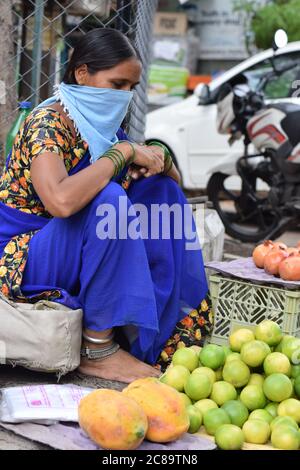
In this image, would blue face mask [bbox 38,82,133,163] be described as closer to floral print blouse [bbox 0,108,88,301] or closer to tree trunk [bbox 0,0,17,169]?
floral print blouse [bbox 0,108,88,301]

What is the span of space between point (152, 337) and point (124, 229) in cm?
42

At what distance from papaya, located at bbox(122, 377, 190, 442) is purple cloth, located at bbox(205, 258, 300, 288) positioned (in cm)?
94

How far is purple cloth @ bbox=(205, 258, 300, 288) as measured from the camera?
10.1 feet

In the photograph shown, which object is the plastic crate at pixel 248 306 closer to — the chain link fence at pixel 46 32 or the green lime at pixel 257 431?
the green lime at pixel 257 431

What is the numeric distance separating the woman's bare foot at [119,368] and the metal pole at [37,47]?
1551 millimetres

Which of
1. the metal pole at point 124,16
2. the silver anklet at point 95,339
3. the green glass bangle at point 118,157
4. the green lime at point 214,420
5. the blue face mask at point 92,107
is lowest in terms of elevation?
the silver anklet at point 95,339

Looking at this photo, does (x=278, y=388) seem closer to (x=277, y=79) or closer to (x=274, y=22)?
(x=277, y=79)

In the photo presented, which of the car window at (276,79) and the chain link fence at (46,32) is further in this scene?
the car window at (276,79)

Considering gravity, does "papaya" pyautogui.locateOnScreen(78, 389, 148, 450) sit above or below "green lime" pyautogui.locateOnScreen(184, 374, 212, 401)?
above

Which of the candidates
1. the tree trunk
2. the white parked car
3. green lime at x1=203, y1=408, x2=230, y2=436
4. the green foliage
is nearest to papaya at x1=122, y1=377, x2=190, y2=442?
green lime at x1=203, y1=408, x2=230, y2=436

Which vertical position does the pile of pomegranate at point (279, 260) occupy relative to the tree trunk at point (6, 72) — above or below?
below

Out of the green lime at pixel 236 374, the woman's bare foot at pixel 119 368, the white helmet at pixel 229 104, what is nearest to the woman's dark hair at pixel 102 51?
the woman's bare foot at pixel 119 368

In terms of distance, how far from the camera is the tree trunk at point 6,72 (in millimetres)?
3787
